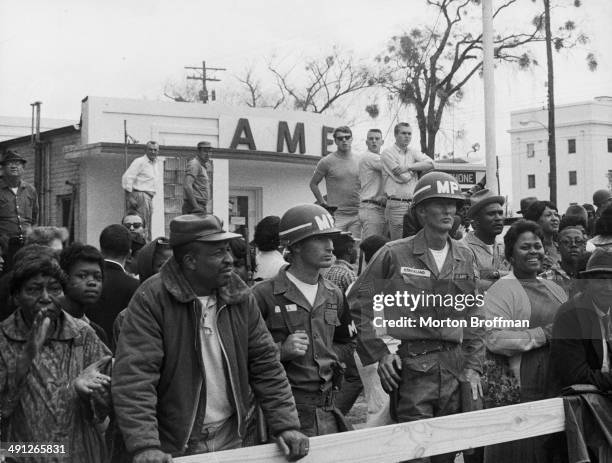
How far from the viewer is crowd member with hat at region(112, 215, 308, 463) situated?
3.58m

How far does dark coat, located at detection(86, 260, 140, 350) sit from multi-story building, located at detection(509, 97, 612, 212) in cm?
5730

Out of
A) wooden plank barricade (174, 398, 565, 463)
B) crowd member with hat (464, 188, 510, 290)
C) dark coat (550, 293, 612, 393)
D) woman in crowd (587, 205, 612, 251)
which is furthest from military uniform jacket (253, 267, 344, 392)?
woman in crowd (587, 205, 612, 251)

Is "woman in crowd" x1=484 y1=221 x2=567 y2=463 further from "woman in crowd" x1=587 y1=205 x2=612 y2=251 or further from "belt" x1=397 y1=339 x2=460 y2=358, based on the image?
"woman in crowd" x1=587 y1=205 x2=612 y2=251

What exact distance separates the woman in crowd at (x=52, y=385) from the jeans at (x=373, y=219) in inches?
256

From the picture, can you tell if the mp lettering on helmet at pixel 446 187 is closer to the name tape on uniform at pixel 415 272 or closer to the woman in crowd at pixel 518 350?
the name tape on uniform at pixel 415 272

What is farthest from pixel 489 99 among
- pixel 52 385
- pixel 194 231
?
pixel 52 385

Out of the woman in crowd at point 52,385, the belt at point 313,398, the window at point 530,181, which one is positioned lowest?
the belt at point 313,398

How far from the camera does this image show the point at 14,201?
9.44m

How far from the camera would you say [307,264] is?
198 inches

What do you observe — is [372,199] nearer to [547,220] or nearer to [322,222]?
[547,220]

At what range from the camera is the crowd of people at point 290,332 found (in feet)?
12.1

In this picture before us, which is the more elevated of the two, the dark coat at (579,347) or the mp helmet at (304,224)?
the mp helmet at (304,224)

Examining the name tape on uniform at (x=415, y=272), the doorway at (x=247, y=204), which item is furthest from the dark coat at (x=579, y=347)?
the doorway at (x=247, y=204)

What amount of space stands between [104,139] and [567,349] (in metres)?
15.5
